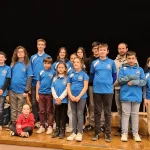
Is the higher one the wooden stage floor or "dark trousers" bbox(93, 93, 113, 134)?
"dark trousers" bbox(93, 93, 113, 134)

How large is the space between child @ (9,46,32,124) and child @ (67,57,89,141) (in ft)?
2.34

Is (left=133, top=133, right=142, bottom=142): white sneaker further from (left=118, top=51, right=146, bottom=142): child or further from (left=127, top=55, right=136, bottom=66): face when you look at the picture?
(left=127, top=55, right=136, bottom=66): face

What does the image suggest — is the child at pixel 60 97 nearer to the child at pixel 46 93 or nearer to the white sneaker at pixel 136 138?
the child at pixel 46 93

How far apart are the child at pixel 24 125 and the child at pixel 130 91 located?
1178 mm

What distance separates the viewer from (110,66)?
3.41 meters

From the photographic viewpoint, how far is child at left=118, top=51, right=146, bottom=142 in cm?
337

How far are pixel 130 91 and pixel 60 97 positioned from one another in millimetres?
850

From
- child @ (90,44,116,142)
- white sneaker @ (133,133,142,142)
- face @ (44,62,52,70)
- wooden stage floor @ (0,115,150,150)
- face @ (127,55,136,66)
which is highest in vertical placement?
face @ (127,55,136,66)

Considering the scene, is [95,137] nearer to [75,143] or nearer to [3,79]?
[75,143]

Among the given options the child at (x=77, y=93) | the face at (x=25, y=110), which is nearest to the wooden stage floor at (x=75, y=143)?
the child at (x=77, y=93)

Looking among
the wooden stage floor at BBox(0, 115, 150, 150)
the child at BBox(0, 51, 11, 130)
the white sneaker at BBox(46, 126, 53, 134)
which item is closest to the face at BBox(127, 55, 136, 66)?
the wooden stage floor at BBox(0, 115, 150, 150)

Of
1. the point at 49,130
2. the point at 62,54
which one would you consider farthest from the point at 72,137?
the point at 62,54

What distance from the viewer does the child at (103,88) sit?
338cm

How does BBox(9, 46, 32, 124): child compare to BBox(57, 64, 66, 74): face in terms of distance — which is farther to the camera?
BBox(9, 46, 32, 124): child
